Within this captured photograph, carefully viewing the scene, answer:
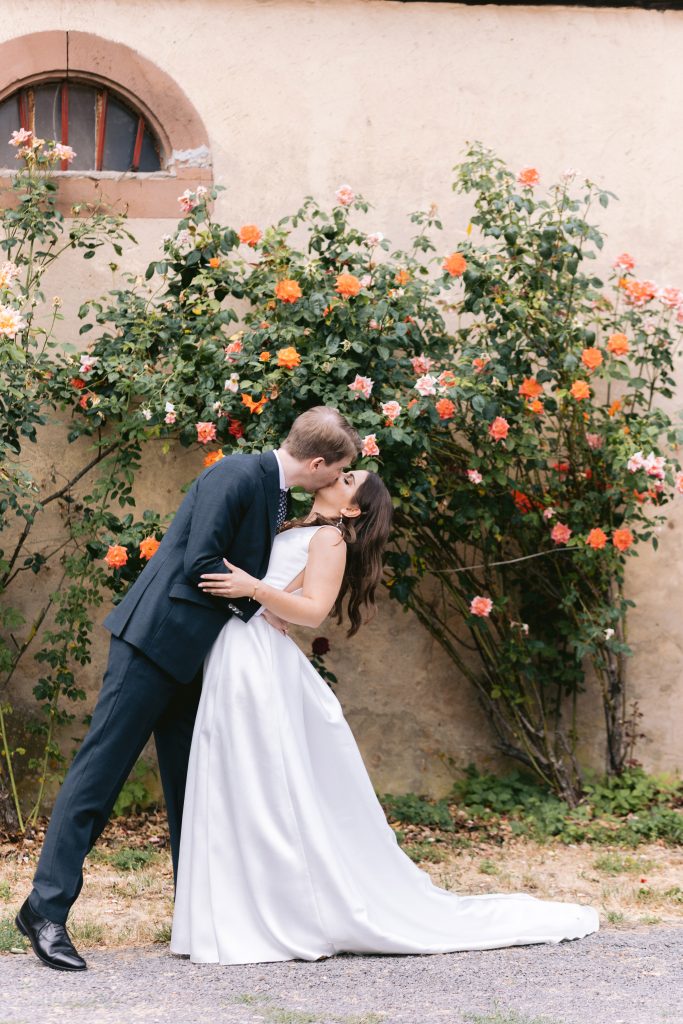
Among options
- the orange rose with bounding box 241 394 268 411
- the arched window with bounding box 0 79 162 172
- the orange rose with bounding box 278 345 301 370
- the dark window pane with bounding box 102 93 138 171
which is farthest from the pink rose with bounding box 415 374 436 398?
the dark window pane with bounding box 102 93 138 171

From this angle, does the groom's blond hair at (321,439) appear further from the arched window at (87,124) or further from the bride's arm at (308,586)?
the arched window at (87,124)

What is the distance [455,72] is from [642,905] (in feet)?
13.7

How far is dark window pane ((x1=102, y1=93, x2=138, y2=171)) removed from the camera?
5.66 meters

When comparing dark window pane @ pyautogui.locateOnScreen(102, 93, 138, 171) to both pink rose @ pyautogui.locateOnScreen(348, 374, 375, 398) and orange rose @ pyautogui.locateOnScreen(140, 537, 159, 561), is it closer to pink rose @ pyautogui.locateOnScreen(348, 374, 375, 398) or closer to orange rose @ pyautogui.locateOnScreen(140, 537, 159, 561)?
pink rose @ pyautogui.locateOnScreen(348, 374, 375, 398)

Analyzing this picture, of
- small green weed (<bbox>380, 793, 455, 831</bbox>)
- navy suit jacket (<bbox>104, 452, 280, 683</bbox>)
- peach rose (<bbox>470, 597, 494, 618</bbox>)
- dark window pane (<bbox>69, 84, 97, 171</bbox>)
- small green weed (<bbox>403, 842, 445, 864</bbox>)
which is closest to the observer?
navy suit jacket (<bbox>104, 452, 280, 683</bbox>)

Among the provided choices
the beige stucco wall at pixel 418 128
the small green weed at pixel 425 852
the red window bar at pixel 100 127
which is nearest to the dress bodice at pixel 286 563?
the small green weed at pixel 425 852

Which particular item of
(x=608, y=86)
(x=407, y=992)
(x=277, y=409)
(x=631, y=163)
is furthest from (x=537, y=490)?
(x=407, y=992)

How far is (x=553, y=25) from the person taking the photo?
18.9ft

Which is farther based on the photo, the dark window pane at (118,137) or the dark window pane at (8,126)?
the dark window pane at (118,137)

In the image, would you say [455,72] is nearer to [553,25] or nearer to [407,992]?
[553,25]

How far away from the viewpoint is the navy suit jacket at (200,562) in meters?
3.46

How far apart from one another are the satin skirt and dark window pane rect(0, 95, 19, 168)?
321cm

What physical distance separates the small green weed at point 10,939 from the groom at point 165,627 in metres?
0.22

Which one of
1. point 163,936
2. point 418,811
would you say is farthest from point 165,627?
point 418,811
